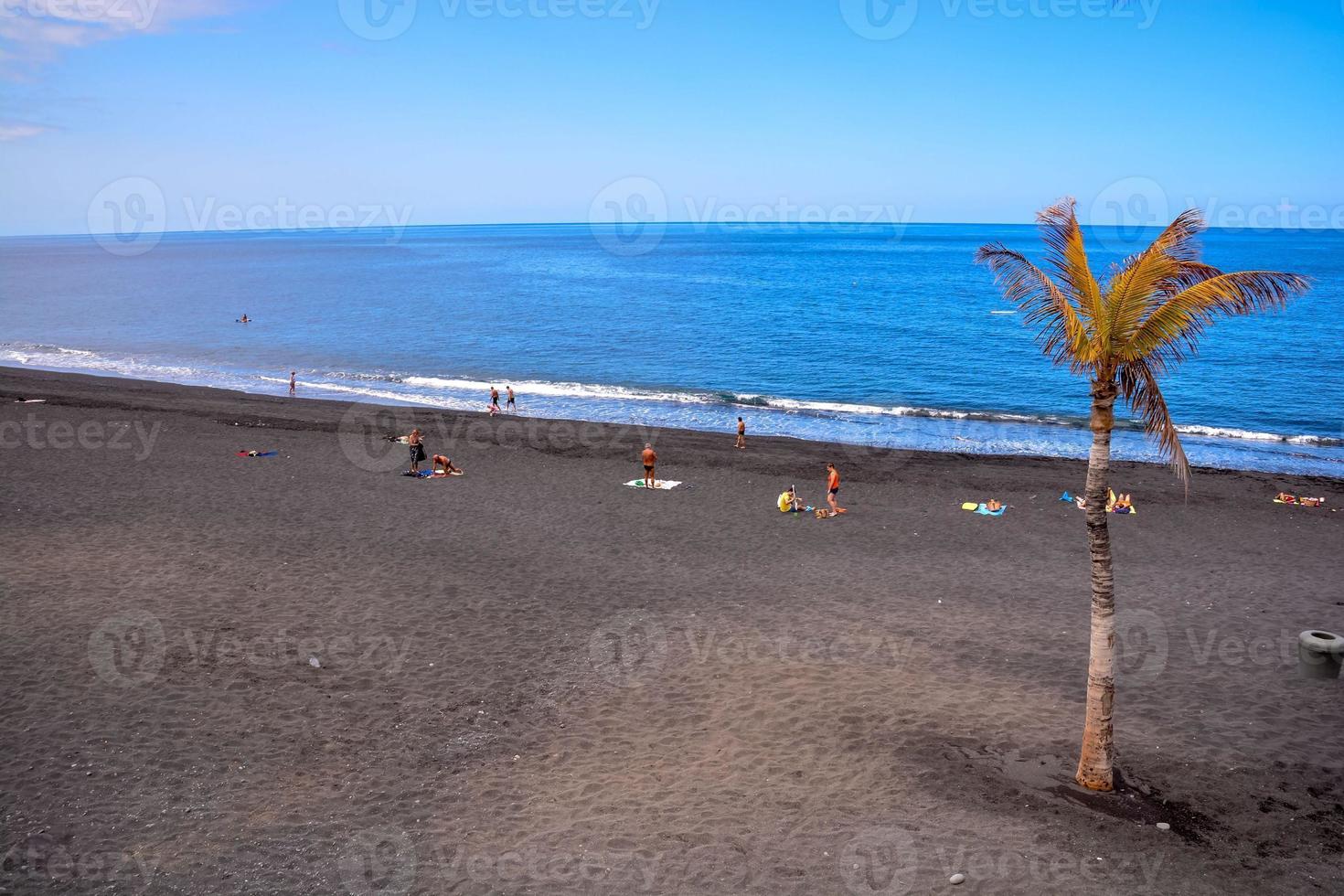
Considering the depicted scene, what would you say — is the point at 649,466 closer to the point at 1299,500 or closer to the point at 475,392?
the point at 1299,500

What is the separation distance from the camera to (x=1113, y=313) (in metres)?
9.10

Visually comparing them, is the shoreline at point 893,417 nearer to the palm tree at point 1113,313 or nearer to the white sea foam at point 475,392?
the white sea foam at point 475,392

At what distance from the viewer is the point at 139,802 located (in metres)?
10.4

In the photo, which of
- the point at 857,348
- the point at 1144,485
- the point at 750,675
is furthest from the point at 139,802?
the point at 857,348
